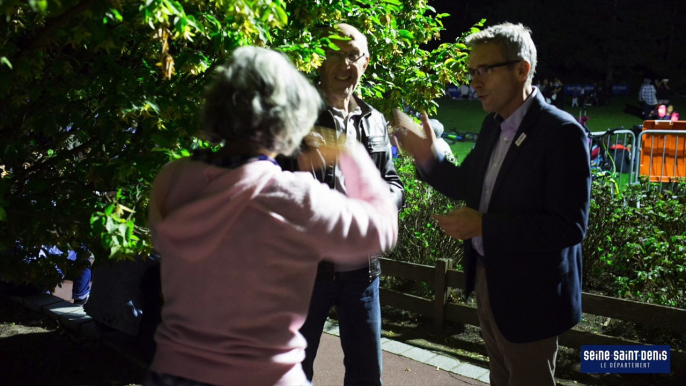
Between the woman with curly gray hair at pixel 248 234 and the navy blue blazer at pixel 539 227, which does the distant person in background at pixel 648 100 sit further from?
the woman with curly gray hair at pixel 248 234

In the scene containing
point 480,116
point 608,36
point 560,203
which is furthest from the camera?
point 608,36

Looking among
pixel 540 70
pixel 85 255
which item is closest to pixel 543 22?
pixel 540 70

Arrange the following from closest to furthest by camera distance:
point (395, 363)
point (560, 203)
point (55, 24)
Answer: point (55, 24) < point (560, 203) < point (395, 363)

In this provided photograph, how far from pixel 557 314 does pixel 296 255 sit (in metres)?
1.50

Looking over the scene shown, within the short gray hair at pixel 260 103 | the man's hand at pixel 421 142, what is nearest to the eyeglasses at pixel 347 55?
the man's hand at pixel 421 142

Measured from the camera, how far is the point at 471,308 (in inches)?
214

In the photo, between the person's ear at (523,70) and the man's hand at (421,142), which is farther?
the man's hand at (421,142)

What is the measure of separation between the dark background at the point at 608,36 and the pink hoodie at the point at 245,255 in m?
57.4

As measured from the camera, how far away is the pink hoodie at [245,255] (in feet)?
5.19

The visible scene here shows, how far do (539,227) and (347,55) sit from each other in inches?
53.3

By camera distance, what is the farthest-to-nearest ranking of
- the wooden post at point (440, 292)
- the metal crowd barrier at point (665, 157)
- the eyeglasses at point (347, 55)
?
the metal crowd barrier at point (665, 157)
the wooden post at point (440, 292)
the eyeglasses at point (347, 55)

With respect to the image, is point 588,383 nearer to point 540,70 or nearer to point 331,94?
point 331,94

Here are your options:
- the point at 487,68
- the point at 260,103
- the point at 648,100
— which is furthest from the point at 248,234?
the point at 648,100

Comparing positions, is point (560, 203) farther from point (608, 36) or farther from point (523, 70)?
point (608, 36)
